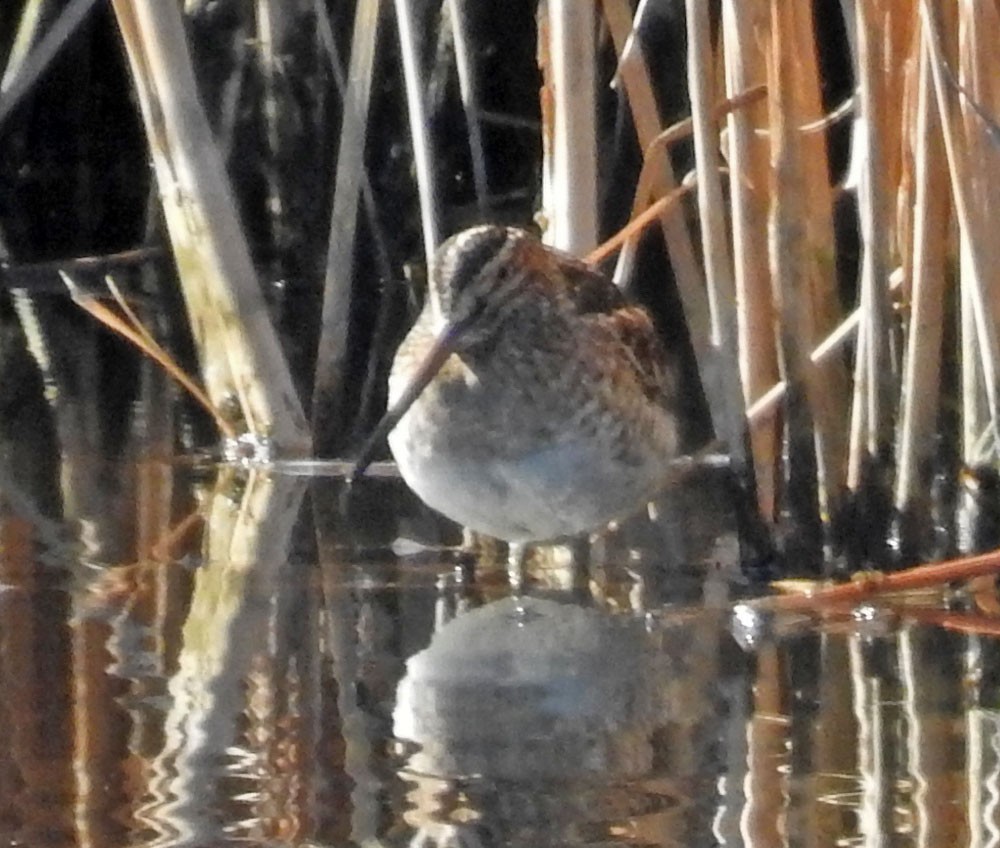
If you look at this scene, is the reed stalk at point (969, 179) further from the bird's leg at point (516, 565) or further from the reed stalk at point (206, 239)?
the reed stalk at point (206, 239)

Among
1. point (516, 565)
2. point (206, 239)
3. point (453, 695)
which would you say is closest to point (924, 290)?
point (516, 565)

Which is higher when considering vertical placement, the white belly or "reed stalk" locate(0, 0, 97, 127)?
"reed stalk" locate(0, 0, 97, 127)

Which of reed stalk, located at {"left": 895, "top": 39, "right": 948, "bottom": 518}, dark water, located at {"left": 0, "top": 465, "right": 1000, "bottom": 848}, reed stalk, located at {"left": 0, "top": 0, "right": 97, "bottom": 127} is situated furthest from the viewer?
reed stalk, located at {"left": 0, "top": 0, "right": 97, "bottom": 127}

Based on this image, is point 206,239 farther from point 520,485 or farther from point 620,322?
point 520,485

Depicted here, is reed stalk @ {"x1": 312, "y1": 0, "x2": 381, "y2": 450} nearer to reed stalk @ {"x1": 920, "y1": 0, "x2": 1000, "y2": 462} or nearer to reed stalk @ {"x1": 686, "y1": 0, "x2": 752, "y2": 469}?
reed stalk @ {"x1": 686, "y1": 0, "x2": 752, "y2": 469}

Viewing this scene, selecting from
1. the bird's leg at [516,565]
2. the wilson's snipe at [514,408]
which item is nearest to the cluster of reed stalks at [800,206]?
the wilson's snipe at [514,408]

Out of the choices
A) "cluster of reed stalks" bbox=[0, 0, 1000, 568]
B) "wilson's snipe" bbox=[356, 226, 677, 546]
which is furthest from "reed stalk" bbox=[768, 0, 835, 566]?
"wilson's snipe" bbox=[356, 226, 677, 546]
